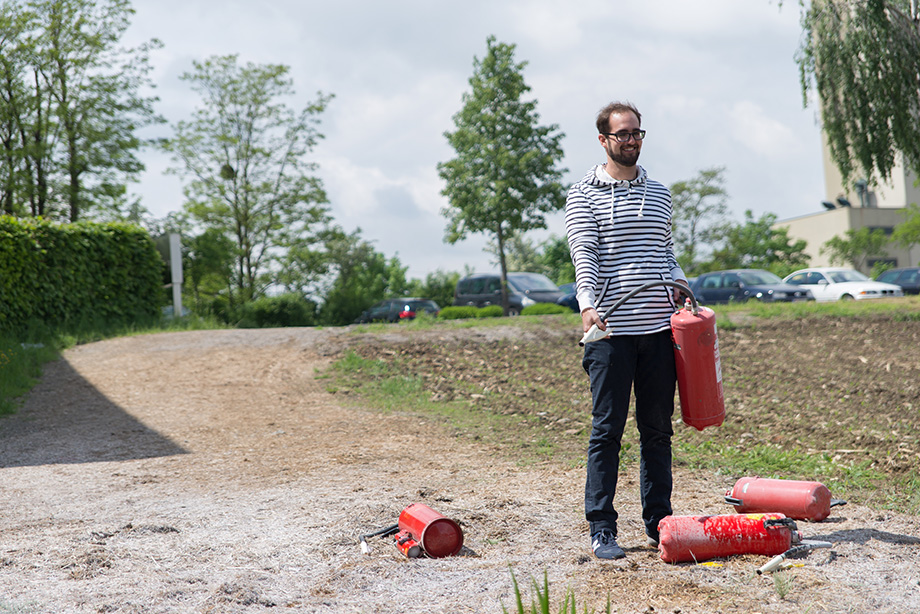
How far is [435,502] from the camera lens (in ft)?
15.0

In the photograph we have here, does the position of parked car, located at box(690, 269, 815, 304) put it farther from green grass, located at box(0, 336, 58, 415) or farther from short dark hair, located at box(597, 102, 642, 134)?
short dark hair, located at box(597, 102, 642, 134)

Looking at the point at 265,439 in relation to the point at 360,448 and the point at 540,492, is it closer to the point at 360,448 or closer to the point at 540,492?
the point at 360,448

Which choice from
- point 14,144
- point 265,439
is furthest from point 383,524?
point 14,144

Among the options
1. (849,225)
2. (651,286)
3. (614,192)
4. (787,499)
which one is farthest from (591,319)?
(849,225)

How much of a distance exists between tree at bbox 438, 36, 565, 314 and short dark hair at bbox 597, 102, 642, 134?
20.1m

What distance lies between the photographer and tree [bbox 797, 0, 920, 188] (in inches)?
554

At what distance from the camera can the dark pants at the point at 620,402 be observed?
140 inches

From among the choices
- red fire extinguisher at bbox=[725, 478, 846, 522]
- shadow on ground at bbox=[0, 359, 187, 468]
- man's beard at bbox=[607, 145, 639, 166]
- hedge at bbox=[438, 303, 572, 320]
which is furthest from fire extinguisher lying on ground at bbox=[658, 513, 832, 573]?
hedge at bbox=[438, 303, 572, 320]

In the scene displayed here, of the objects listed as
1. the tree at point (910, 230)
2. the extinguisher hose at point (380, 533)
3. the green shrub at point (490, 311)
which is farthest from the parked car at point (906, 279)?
the extinguisher hose at point (380, 533)

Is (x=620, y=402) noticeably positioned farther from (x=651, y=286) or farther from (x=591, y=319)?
(x=651, y=286)

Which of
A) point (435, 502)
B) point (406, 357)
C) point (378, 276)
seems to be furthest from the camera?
point (378, 276)

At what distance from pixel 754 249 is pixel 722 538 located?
3994 cm

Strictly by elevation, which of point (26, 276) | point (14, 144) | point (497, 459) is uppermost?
point (14, 144)

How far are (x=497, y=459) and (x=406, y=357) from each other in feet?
15.5
